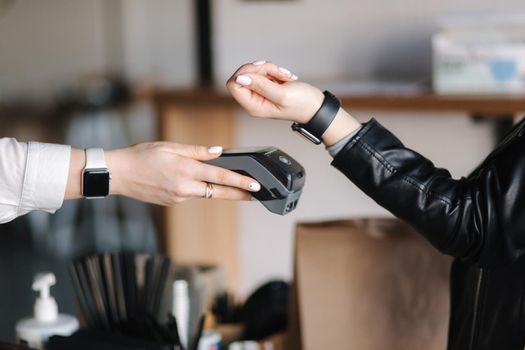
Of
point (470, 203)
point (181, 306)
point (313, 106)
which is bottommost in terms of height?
point (181, 306)

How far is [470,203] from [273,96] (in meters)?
0.24

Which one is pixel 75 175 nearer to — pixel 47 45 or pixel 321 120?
pixel 321 120

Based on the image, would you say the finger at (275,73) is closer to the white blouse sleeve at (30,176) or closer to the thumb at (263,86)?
the thumb at (263,86)

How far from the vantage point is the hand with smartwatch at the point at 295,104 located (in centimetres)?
89

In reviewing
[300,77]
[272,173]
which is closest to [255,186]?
[272,173]

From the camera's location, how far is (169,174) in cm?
93

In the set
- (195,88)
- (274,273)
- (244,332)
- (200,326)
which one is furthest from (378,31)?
(200,326)

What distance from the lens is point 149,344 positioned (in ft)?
3.18

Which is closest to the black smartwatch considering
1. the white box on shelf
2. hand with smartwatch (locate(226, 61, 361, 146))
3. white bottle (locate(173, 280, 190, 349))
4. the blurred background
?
hand with smartwatch (locate(226, 61, 361, 146))

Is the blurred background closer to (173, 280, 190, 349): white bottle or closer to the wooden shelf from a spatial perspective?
the wooden shelf

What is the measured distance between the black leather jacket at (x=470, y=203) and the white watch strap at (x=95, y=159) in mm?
255

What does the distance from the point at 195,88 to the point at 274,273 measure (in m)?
0.55

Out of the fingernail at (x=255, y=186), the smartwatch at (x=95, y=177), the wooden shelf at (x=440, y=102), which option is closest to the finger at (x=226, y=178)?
the fingernail at (x=255, y=186)

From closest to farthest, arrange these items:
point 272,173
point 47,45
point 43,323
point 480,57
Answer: point 272,173 < point 43,323 < point 480,57 < point 47,45
